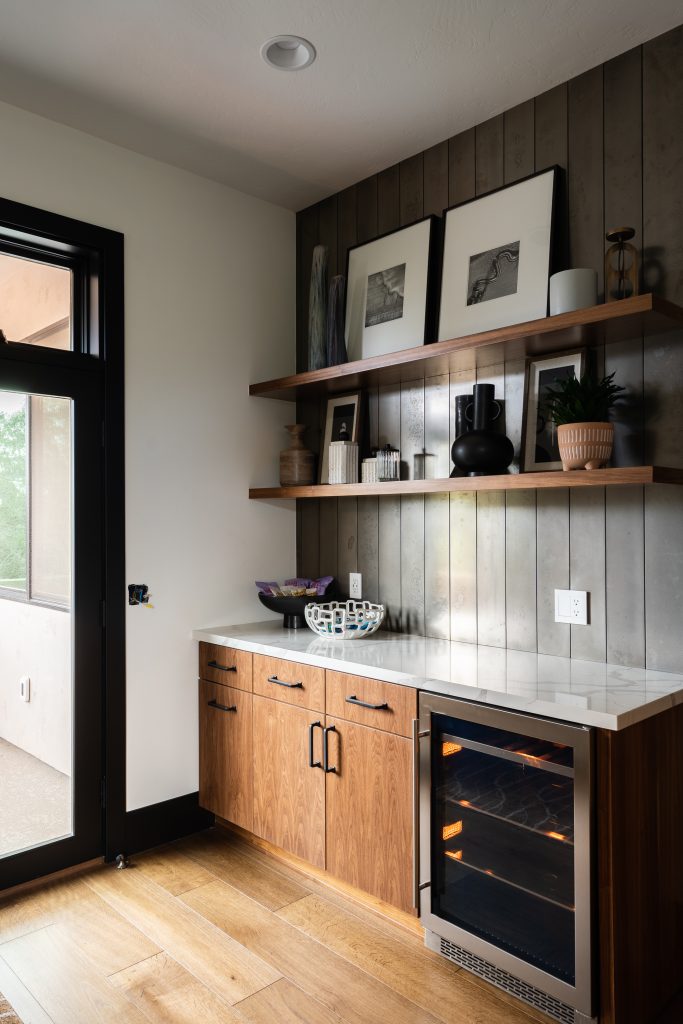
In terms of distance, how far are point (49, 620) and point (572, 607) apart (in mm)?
1853

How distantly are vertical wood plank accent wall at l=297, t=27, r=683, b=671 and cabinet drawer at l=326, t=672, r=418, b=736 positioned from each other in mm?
545

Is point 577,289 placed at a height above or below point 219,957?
above

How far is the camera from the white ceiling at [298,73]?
2102 millimetres

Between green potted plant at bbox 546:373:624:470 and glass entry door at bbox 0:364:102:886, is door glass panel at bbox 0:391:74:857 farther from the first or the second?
green potted plant at bbox 546:373:624:470

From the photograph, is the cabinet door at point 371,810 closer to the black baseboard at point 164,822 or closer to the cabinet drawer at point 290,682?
the cabinet drawer at point 290,682

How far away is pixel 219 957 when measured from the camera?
2189 millimetres

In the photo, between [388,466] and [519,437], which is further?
[388,466]

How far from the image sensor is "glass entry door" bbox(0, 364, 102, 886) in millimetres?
2559

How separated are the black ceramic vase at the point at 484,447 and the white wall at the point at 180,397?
1.17m

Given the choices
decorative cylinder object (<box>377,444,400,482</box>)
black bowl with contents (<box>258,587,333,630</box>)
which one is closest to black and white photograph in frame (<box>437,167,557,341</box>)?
decorative cylinder object (<box>377,444,400,482</box>)

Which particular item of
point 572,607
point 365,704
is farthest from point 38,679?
point 572,607

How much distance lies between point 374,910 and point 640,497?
162cm

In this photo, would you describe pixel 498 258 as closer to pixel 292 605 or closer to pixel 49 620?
pixel 292 605

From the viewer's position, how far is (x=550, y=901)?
1.88 metres
